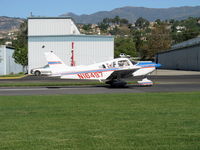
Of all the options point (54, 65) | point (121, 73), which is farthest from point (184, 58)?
point (54, 65)

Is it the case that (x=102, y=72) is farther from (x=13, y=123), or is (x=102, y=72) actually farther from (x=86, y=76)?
(x=13, y=123)

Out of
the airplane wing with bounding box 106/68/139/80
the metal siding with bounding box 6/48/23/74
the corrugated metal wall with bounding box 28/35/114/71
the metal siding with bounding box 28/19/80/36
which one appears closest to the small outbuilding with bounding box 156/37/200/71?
the corrugated metal wall with bounding box 28/35/114/71

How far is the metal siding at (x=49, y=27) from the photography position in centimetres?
4716

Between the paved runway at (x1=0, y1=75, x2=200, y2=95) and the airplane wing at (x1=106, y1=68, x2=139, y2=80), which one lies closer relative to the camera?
the paved runway at (x1=0, y1=75, x2=200, y2=95)

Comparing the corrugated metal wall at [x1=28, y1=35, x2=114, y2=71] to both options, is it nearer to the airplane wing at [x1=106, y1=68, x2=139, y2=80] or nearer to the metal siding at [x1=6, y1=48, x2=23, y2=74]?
the metal siding at [x1=6, y1=48, x2=23, y2=74]

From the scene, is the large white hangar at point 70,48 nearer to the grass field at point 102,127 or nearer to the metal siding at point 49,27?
the metal siding at point 49,27

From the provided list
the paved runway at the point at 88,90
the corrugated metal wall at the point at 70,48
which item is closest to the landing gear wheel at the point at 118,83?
the paved runway at the point at 88,90

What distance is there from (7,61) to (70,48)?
44.8 ft

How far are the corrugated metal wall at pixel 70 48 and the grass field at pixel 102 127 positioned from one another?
112 ft

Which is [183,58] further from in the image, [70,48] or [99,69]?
[99,69]

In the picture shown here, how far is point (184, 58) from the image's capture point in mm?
70562

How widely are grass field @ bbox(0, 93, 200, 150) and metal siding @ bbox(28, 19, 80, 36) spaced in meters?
37.1

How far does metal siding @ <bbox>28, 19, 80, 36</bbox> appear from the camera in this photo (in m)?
47.2

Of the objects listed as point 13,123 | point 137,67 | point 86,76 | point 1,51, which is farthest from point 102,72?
point 1,51
